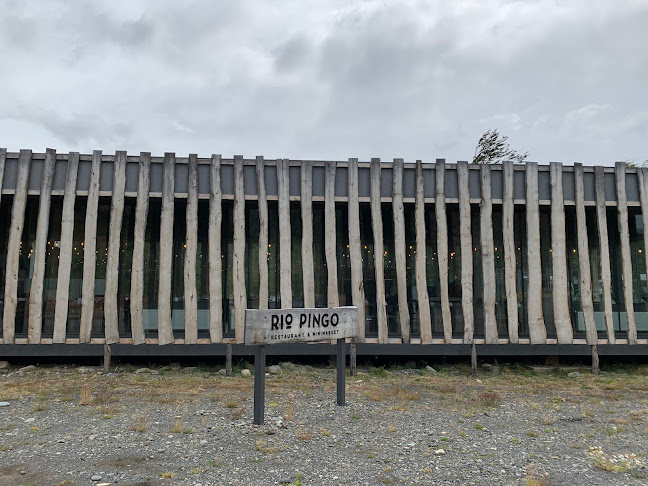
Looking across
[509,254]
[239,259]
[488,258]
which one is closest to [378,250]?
[488,258]

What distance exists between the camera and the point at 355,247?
1373 centimetres

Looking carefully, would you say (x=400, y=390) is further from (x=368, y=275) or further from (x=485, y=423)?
(x=368, y=275)

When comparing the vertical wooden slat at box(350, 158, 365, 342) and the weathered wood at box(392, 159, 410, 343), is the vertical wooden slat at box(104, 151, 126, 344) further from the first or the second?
the weathered wood at box(392, 159, 410, 343)

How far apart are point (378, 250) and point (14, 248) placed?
420 inches

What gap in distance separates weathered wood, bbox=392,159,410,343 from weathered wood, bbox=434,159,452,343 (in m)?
1.08

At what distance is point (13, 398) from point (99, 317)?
147 inches

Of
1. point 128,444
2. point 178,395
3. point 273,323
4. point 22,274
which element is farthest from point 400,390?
point 22,274

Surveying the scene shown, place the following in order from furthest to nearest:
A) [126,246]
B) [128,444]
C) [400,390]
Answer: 1. [126,246]
2. [400,390]
3. [128,444]

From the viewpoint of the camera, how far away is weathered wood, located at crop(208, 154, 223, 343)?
1325 cm

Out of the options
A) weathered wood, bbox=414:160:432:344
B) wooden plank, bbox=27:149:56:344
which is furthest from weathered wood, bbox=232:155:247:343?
wooden plank, bbox=27:149:56:344

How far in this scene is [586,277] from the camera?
13602 mm

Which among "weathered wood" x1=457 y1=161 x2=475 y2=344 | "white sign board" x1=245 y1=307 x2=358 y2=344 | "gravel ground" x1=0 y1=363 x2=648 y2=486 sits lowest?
"gravel ground" x1=0 y1=363 x2=648 y2=486

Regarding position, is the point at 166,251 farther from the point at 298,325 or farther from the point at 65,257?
the point at 298,325

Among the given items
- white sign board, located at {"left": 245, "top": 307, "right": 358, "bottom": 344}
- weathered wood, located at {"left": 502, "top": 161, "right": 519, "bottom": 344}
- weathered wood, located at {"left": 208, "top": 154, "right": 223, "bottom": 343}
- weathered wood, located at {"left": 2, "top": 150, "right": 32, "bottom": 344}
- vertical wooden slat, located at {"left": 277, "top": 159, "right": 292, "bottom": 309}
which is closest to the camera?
white sign board, located at {"left": 245, "top": 307, "right": 358, "bottom": 344}
